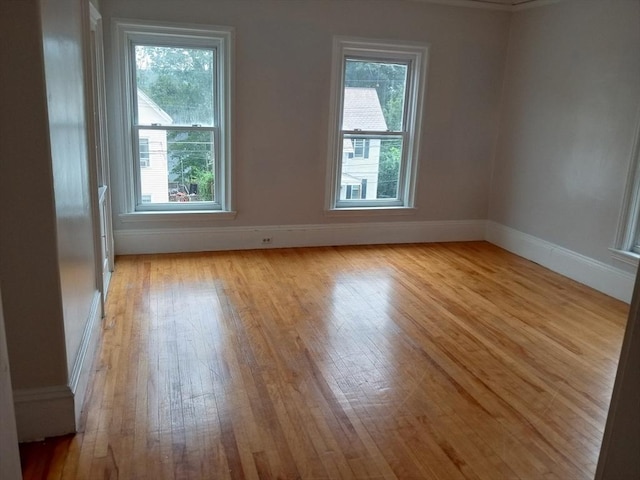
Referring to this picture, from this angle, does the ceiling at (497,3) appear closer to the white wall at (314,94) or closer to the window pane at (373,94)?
the white wall at (314,94)

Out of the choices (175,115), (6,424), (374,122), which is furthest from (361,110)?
(6,424)

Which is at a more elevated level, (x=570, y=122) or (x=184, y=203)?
(x=570, y=122)

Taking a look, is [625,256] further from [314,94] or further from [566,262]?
[314,94]

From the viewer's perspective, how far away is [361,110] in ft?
17.5

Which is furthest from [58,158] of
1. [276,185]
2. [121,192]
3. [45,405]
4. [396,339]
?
[276,185]

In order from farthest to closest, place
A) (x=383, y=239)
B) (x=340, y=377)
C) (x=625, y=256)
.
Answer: (x=383, y=239) < (x=625, y=256) < (x=340, y=377)

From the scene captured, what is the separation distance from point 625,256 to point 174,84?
4.18m

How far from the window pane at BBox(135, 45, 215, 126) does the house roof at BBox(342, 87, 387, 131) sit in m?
1.38

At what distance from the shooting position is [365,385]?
2777 millimetres

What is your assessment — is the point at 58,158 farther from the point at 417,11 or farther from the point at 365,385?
the point at 417,11

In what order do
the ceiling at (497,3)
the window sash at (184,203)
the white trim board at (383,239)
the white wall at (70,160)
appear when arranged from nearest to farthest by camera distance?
1. the white wall at (70,160)
2. the white trim board at (383,239)
3. the window sash at (184,203)
4. the ceiling at (497,3)

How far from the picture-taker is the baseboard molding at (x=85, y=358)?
2.33m

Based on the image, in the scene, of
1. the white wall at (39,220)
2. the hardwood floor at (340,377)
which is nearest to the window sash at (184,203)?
the hardwood floor at (340,377)

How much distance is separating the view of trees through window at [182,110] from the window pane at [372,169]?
4.63 feet
